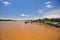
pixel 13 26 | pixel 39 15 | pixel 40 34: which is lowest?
pixel 40 34

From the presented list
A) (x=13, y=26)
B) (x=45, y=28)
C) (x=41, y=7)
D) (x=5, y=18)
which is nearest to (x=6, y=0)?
(x=5, y=18)

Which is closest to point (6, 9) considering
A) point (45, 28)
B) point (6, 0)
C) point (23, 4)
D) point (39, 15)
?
point (6, 0)

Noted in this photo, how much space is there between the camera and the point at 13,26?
1292 millimetres

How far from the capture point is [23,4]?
1312mm

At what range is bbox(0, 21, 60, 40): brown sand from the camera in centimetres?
126

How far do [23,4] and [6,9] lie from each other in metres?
0.21

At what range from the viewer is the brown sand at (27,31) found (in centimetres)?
126

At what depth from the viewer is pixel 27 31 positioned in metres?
1.28

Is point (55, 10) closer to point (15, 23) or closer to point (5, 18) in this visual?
point (15, 23)

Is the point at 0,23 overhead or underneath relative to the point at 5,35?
overhead

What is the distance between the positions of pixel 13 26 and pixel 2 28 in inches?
5.3

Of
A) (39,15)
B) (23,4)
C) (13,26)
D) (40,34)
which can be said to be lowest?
(40,34)

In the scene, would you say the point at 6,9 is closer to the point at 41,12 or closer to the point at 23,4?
the point at 23,4

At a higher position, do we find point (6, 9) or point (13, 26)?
point (6, 9)
